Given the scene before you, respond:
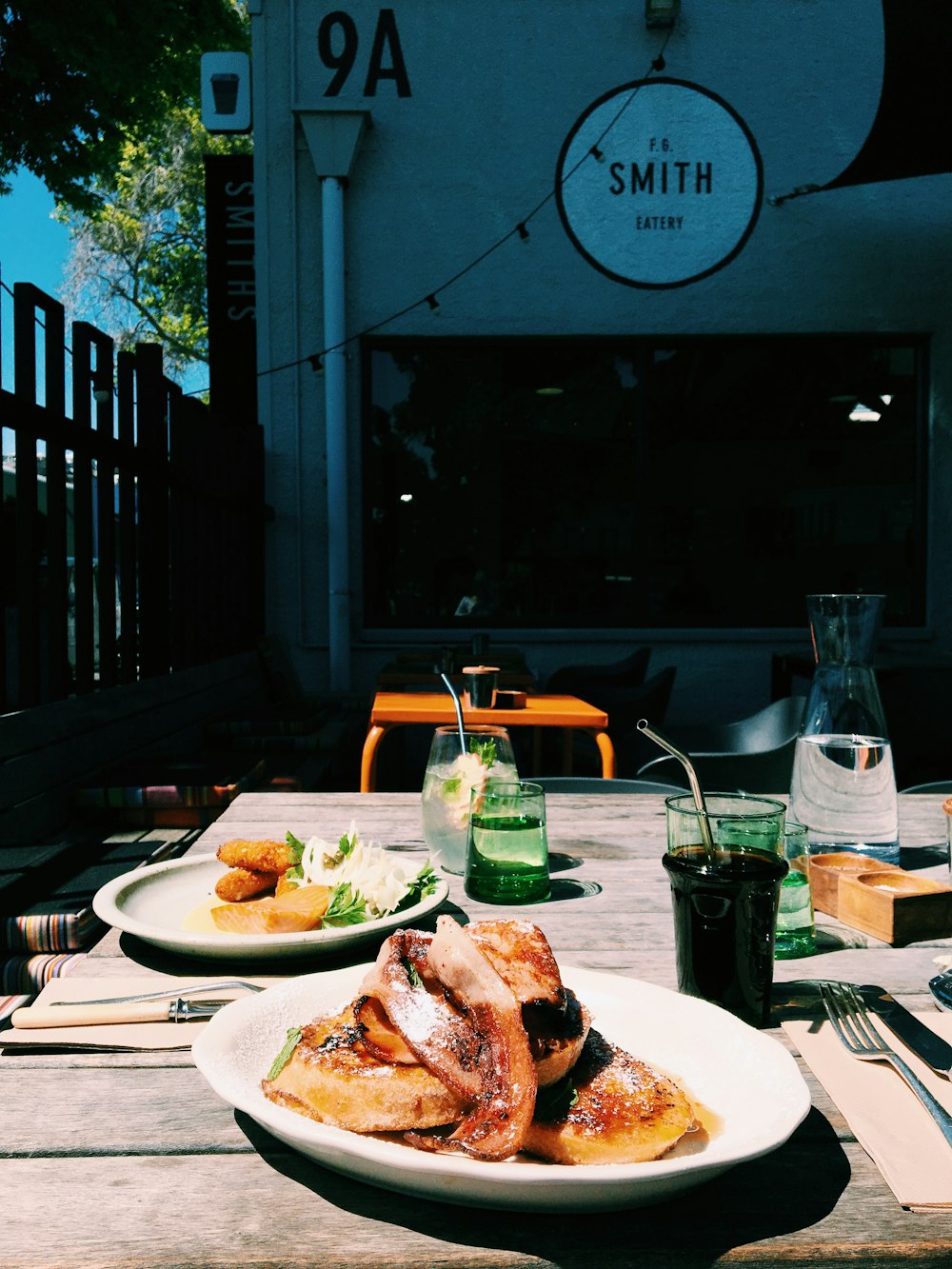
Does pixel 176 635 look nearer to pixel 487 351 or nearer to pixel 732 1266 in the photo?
pixel 487 351

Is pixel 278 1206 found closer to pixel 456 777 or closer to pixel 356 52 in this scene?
pixel 456 777

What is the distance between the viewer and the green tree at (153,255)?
22.7m

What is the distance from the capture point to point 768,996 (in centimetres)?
99

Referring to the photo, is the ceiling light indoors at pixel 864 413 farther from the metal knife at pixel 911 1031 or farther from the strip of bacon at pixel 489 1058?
the strip of bacon at pixel 489 1058

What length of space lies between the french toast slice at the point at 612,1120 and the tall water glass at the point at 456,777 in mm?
765

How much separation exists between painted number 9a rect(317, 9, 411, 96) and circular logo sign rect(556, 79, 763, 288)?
1.15 m

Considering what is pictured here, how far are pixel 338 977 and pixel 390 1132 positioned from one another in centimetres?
25

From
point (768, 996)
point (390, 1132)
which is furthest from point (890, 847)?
point (390, 1132)

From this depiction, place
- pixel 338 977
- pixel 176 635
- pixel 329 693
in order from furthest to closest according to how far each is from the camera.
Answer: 1. pixel 329 693
2. pixel 176 635
3. pixel 338 977

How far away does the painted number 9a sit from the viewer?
20.5 ft

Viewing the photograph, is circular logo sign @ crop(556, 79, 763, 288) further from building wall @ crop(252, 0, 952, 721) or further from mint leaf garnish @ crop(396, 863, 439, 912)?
mint leaf garnish @ crop(396, 863, 439, 912)

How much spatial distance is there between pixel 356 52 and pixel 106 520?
13.8 ft

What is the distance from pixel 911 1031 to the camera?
3.06 ft

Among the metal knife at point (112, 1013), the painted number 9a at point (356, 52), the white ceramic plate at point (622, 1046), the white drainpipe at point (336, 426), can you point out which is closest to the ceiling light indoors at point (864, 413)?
the white drainpipe at point (336, 426)
